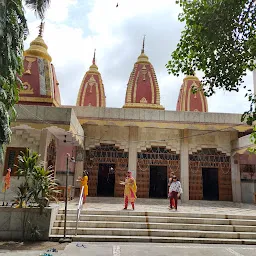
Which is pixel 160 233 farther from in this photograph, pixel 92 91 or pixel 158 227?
pixel 92 91

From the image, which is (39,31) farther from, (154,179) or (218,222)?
(218,222)

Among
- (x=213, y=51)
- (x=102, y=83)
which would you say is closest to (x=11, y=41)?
(x=213, y=51)

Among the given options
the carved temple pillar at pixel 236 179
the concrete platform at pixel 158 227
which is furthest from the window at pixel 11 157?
the carved temple pillar at pixel 236 179

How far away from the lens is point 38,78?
14.1 metres

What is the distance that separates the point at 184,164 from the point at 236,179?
2899 millimetres

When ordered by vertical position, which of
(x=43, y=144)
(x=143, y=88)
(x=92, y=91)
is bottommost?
(x=43, y=144)

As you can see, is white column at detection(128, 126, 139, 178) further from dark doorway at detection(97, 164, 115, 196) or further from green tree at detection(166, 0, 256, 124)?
green tree at detection(166, 0, 256, 124)

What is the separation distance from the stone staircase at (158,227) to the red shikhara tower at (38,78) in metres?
7.75

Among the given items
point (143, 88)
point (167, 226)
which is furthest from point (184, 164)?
point (143, 88)

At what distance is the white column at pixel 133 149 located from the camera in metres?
13.6

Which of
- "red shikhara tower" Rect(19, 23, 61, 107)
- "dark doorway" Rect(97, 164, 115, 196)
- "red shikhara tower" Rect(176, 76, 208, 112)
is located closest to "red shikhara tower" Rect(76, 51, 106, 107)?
"red shikhara tower" Rect(19, 23, 61, 107)

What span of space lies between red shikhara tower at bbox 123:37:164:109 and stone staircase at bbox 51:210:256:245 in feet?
39.3

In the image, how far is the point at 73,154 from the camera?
1373 cm

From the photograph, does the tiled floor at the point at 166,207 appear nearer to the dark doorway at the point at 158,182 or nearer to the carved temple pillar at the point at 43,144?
the carved temple pillar at the point at 43,144
